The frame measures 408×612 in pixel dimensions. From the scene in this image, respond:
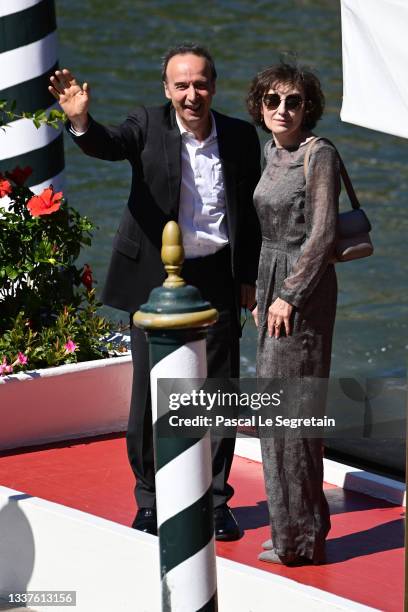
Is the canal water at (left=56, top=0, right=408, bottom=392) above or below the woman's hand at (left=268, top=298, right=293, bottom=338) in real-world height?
below

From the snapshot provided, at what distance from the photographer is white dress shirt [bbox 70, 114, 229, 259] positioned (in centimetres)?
505

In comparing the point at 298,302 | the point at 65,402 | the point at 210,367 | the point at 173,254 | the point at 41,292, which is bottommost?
the point at 65,402

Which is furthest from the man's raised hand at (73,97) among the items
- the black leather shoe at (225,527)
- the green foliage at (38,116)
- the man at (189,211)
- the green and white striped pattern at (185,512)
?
the black leather shoe at (225,527)

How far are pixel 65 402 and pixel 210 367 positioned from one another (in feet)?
4.31

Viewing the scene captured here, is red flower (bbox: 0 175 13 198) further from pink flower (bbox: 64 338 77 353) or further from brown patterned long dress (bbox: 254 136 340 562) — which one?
brown patterned long dress (bbox: 254 136 340 562)

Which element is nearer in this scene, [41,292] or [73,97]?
[73,97]

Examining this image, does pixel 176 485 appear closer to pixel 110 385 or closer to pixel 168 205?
pixel 168 205

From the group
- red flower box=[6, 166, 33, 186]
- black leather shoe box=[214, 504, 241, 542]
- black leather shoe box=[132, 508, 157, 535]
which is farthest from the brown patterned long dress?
red flower box=[6, 166, 33, 186]

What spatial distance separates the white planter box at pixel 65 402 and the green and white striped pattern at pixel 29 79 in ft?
3.57

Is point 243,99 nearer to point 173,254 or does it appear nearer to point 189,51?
point 189,51

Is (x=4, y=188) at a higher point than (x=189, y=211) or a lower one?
lower

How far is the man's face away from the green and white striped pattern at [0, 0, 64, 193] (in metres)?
1.97

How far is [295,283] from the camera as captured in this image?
180 inches

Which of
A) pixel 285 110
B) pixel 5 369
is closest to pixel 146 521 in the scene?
pixel 5 369
